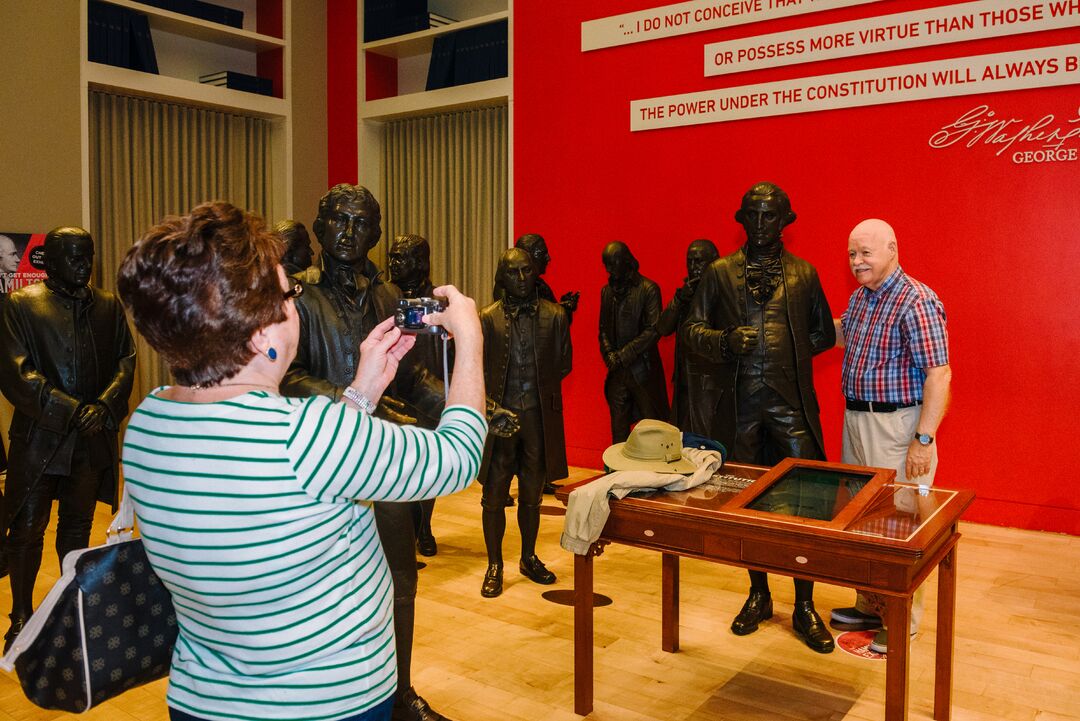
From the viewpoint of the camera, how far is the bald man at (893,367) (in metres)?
3.19

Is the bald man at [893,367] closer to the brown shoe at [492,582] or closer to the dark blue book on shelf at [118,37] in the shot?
the brown shoe at [492,582]

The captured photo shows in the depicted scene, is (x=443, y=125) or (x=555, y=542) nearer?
(x=555, y=542)

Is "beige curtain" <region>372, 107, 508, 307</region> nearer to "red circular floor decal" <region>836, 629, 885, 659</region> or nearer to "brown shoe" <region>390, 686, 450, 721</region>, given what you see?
"red circular floor decal" <region>836, 629, 885, 659</region>

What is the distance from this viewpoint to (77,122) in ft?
20.9

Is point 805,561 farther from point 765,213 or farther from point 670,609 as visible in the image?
point 765,213

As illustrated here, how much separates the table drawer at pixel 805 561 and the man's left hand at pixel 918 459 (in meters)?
1.10

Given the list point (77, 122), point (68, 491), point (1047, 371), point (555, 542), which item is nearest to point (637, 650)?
point (555, 542)

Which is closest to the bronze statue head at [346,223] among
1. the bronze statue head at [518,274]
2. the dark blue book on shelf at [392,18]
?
the bronze statue head at [518,274]

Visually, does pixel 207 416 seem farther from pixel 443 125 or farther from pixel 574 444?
pixel 443 125

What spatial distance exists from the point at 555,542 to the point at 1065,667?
7.92 ft

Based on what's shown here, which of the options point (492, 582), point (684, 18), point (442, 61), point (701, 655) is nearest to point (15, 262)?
point (442, 61)

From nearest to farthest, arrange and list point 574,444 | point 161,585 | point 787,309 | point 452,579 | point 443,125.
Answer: point 161,585 → point 787,309 → point 452,579 → point 574,444 → point 443,125

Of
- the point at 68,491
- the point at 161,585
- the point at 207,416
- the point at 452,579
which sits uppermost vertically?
the point at 207,416

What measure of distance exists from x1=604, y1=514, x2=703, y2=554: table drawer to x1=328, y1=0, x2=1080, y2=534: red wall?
3312 mm
